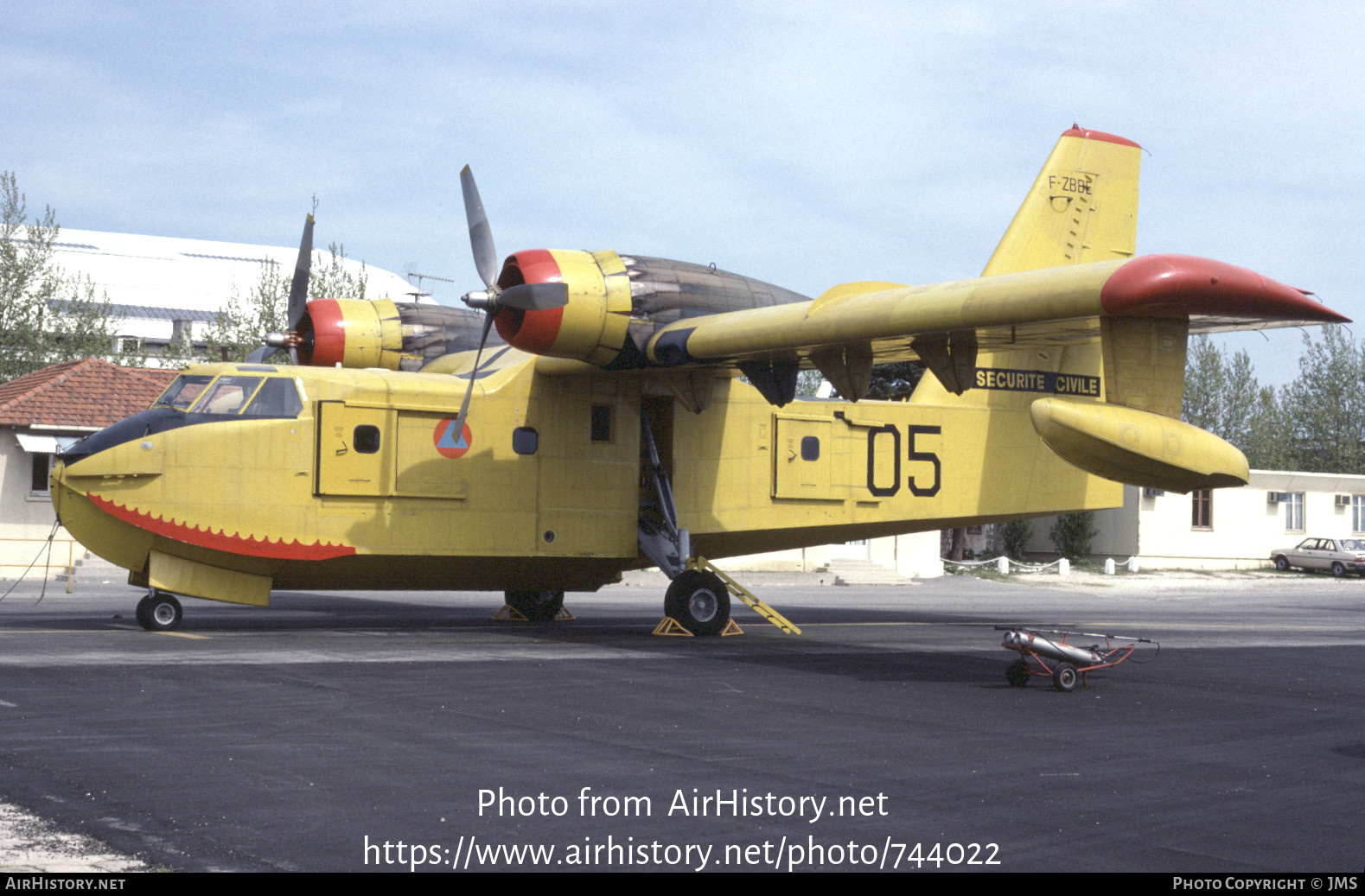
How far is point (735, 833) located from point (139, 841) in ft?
9.54

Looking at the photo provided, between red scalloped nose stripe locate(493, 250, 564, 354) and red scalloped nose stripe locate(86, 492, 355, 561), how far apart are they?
368cm

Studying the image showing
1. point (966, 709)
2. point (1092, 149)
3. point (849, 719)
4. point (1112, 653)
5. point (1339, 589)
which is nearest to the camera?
point (849, 719)

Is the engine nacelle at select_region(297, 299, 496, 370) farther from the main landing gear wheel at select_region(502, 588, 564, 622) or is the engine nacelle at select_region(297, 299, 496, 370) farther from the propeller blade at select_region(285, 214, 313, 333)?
the main landing gear wheel at select_region(502, 588, 564, 622)

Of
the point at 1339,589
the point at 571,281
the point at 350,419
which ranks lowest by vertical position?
the point at 1339,589

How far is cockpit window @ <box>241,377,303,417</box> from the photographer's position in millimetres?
16984

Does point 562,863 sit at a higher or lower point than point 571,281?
lower

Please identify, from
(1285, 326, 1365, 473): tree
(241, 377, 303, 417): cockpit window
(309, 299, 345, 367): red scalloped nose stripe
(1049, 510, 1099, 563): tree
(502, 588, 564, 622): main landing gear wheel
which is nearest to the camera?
(241, 377, 303, 417): cockpit window

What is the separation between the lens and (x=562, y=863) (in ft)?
19.4

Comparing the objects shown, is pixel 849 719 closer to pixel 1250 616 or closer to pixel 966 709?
pixel 966 709

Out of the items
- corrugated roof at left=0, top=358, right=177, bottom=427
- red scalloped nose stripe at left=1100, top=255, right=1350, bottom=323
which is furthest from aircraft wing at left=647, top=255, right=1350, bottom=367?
corrugated roof at left=0, top=358, right=177, bottom=427

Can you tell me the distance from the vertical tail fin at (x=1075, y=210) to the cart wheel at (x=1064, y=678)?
31.3 feet

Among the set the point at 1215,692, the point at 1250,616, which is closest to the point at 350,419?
the point at 1215,692

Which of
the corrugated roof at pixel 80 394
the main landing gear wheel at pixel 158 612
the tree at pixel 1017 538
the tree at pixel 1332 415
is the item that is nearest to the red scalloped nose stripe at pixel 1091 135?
the main landing gear wheel at pixel 158 612

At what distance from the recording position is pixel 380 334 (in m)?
21.3
